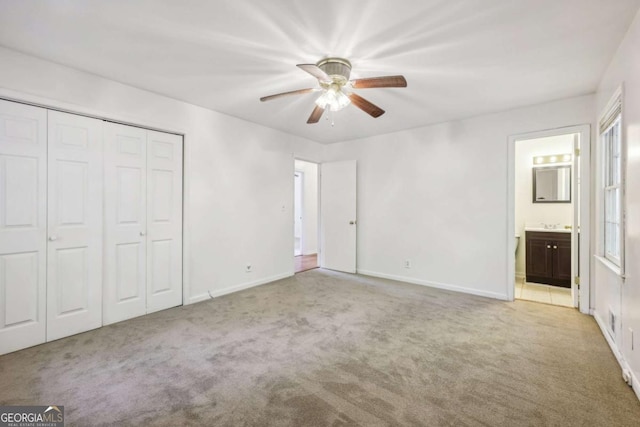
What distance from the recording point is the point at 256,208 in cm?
440

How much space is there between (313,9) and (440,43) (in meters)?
1.01

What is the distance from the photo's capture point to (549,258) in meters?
4.37

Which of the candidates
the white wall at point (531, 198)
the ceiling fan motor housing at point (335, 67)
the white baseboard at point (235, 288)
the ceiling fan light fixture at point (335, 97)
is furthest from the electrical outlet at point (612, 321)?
the white baseboard at point (235, 288)

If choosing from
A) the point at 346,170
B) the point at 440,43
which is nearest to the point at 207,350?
the point at 440,43

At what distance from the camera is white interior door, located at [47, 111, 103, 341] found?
2.60 m

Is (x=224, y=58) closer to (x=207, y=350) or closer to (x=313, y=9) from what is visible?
(x=313, y=9)

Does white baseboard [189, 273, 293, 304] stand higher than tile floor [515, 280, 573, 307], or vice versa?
white baseboard [189, 273, 293, 304]

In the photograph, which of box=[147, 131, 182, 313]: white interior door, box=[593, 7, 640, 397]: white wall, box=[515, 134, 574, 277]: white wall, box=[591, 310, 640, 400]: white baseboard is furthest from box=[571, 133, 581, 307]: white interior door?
box=[147, 131, 182, 313]: white interior door

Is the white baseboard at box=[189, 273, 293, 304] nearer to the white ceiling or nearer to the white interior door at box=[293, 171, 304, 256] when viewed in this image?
the white ceiling

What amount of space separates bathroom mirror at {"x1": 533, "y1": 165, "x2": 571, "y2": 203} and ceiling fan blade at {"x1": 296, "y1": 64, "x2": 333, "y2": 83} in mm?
4277

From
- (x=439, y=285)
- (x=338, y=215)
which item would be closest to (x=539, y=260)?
(x=439, y=285)

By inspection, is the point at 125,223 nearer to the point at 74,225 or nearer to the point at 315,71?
the point at 74,225

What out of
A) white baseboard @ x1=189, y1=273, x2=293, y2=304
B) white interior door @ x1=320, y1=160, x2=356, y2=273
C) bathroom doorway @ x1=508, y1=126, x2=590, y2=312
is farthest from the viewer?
white interior door @ x1=320, y1=160, x2=356, y2=273

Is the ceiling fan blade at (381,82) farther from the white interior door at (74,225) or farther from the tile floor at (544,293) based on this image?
the tile floor at (544,293)
